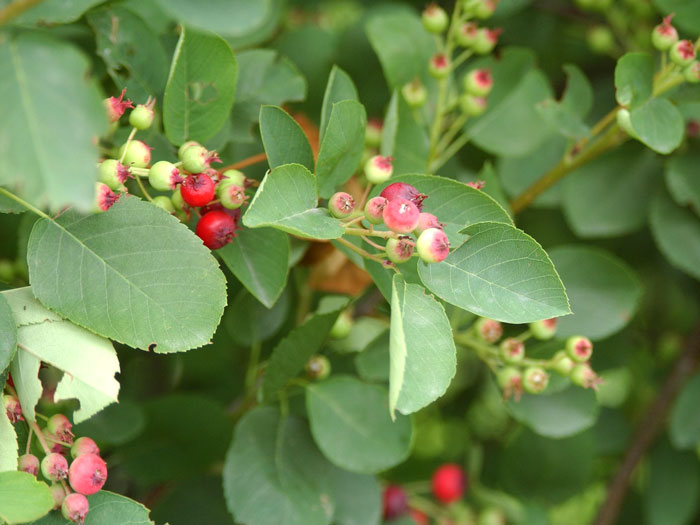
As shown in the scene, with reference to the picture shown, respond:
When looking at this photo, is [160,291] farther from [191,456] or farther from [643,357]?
[643,357]

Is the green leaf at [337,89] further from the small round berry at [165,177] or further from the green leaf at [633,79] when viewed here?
the green leaf at [633,79]

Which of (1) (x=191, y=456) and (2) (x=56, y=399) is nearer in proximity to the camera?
(2) (x=56, y=399)

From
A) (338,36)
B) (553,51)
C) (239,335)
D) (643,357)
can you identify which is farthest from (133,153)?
(643,357)

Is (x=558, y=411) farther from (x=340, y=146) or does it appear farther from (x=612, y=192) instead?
(x=340, y=146)

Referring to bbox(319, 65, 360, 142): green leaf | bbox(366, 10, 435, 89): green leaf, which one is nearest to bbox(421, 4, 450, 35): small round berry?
bbox(366, 10, 435, 89): green leaf

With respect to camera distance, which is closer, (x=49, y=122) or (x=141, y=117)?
(x=49, y=122)

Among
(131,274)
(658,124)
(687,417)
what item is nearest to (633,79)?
(658,124)
